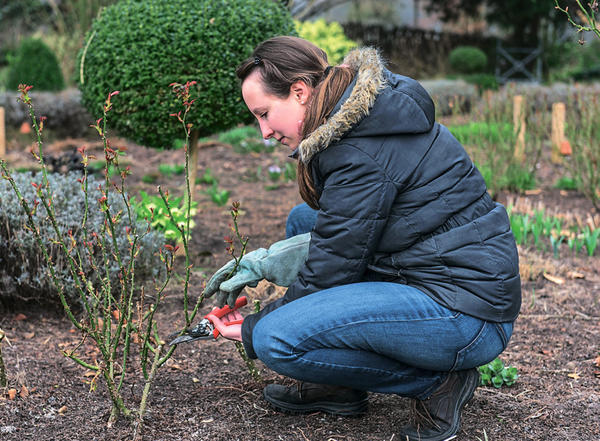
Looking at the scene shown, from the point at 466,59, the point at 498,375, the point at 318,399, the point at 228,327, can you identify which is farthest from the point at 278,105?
the point at 466,59

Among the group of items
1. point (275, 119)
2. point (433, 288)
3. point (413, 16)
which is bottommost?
point (413, 16)

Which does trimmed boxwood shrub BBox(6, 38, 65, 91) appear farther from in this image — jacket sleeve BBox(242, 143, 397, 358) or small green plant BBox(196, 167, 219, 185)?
jacket sleeve BBox(242, 143, 397, 358)

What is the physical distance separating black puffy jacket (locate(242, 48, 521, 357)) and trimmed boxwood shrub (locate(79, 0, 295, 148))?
6.42ft

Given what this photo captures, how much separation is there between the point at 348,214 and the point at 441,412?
656 millimetres

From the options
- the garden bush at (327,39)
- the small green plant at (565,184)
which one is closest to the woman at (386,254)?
the small green plant at (565,184)

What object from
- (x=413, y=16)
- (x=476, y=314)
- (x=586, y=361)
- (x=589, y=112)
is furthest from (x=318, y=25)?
(x=413, y=16)

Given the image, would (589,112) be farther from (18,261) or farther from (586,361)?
(18,261)

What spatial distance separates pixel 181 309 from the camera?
10.5 ft

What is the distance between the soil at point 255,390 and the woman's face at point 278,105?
91 cm

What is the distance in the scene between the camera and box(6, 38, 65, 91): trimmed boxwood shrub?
8148mm

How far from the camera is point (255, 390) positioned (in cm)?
237

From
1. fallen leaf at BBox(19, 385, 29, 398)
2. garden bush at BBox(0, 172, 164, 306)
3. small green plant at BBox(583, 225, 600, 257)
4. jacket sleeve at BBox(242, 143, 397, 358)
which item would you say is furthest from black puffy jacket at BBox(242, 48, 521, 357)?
small green plant at BBox(583, 225, 600, 257)

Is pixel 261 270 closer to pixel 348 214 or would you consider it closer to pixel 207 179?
pixel 348 214

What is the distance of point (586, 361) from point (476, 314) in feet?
3.43
